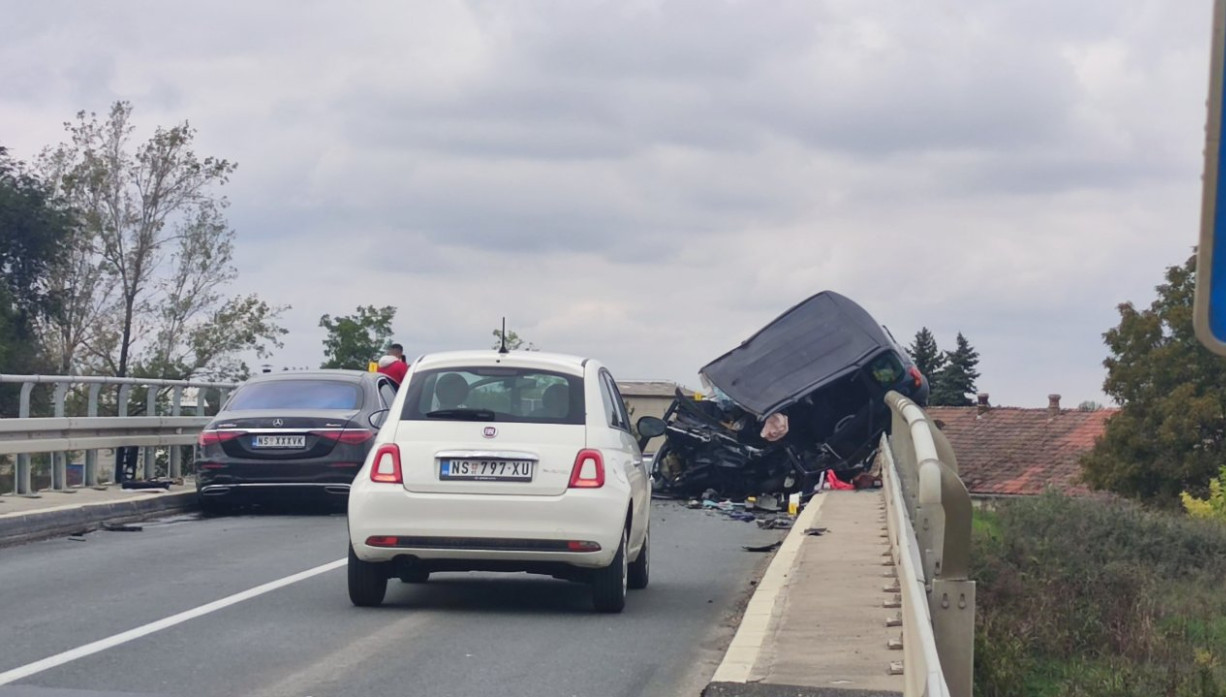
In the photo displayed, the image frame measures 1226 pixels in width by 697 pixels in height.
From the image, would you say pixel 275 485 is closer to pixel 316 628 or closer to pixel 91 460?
pixel 91 460

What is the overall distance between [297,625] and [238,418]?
8.13 meters

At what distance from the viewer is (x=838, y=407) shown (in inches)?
878

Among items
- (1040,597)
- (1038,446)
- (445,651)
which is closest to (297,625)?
(445,651)

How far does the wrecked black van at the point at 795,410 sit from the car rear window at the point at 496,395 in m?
11.2

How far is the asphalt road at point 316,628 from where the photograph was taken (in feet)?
26.1

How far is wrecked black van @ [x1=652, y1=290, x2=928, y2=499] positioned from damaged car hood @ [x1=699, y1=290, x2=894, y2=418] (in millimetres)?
19

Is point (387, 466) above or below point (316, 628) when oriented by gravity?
above

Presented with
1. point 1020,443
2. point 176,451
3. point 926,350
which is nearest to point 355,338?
point 176,451

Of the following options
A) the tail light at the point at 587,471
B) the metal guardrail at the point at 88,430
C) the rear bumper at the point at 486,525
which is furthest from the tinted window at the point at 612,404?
the metal guardrail at the point at 88,430

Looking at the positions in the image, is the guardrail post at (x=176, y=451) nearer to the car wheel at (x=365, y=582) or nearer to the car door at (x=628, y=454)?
the car door at (x=628, y=454)

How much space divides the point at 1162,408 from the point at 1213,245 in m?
59.2

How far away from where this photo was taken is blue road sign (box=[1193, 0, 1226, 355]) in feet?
9.80

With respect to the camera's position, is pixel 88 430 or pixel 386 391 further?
pixel 386 391

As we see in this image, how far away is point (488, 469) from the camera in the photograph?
10148 mm
